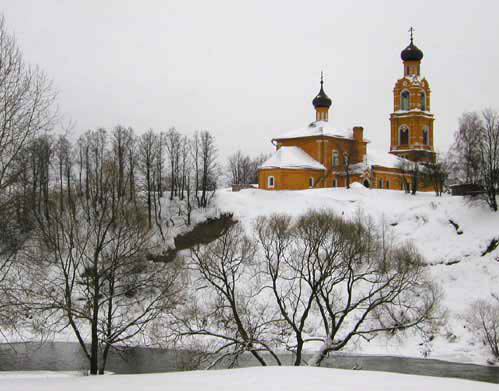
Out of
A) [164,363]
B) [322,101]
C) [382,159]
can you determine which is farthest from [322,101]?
[164,363]

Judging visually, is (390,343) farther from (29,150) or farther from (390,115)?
(390,115)

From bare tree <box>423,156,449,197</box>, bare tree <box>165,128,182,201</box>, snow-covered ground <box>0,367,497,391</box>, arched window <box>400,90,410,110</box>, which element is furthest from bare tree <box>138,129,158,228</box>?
snow-covered ground <box>0,367,497,391</box>

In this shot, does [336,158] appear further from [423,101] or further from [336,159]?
[423,101]

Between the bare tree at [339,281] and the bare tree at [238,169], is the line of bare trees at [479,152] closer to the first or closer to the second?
the bare tree at [339,281]

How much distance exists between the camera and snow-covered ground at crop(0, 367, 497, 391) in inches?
424

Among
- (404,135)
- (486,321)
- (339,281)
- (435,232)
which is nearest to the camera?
(339,281)

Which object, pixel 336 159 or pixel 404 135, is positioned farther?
pixel 404 135

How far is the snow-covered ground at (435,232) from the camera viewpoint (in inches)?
1118

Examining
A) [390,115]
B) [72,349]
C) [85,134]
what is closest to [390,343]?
[72,349]

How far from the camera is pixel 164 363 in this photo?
24.6 metres

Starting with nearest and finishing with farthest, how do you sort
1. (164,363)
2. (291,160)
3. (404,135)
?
(164,363), (291,160), (404,135)

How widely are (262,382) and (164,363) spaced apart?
14.2 m

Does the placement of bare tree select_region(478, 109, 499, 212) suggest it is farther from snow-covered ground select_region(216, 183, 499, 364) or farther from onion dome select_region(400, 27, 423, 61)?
onion dome select_region(400, 27, 423, 61)

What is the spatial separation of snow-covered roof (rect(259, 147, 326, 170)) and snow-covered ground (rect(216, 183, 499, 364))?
13.9 ft
